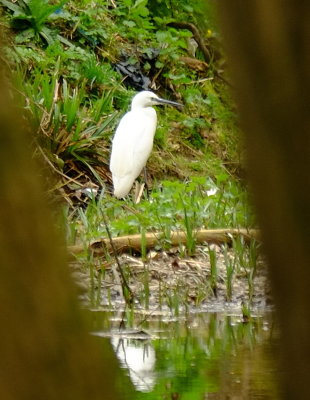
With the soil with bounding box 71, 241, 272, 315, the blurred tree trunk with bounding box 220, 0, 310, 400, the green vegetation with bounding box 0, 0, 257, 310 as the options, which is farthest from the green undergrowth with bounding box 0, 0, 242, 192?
the blurred tree trunk with bounding box 220, 0, 310, 400

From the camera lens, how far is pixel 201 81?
16.0 m

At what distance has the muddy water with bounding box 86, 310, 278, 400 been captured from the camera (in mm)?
4824

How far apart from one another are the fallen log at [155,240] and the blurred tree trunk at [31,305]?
23.4 feet

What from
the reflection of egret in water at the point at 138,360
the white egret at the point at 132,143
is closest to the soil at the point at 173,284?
the reflection of egret in water at the point at 138,360

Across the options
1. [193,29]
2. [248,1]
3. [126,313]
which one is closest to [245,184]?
[248,1]

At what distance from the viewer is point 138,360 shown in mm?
5648

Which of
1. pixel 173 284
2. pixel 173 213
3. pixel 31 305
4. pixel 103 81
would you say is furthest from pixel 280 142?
pixel 103 81

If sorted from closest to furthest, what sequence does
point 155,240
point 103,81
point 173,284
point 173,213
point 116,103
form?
A: point 173,284, point 155,240, point 173,213, point 103,81, point 116,103

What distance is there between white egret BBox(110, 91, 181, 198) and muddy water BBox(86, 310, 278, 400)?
4573 millimetres

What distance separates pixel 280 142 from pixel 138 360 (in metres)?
4.47

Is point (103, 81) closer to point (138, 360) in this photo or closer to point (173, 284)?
point (173, 284)

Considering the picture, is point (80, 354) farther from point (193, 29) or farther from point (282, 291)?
point (193, 29)

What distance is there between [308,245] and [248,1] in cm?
25

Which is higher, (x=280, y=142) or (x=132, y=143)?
(x=132, y=143)
